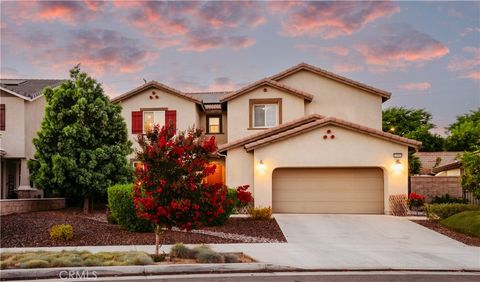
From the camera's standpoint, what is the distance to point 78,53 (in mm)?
22328

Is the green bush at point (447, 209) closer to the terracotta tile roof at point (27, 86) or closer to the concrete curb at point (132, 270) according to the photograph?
the concrete curb at point (132, 270)

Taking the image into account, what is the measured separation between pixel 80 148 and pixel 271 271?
44.4ft

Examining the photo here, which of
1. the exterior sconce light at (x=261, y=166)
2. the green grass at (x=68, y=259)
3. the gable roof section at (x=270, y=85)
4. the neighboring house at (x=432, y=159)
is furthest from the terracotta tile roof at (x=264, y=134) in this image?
the neighboring house at (x=432, y=159)

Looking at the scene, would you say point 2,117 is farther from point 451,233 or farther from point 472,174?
point 472,174

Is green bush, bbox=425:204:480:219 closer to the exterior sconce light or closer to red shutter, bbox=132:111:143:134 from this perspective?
the exterior sconce light

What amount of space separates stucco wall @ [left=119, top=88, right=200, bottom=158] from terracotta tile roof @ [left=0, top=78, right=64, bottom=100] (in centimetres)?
514

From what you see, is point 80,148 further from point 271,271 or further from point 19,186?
point 271,271

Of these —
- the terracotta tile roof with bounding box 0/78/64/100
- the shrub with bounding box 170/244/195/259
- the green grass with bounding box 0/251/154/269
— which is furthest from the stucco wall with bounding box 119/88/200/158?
the green grass with bounding box 0/251/154/269

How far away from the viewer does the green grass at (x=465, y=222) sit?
54.6 feet

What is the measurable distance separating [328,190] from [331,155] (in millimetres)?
1742

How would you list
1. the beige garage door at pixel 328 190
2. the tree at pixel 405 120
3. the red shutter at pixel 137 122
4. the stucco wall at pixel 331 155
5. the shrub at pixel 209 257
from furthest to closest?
the tree at pixel 405 120 < the red shutter at pixel 137 122 < the beige garage door at pixel 328 190 < the stucco wall at pixel 331 155 < the shrub at pixel 209 257

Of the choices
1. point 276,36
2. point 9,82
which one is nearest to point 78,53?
point 276,36

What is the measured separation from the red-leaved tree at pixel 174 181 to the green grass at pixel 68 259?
2.79 ft

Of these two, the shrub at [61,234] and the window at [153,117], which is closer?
the shrub at [61,234]
